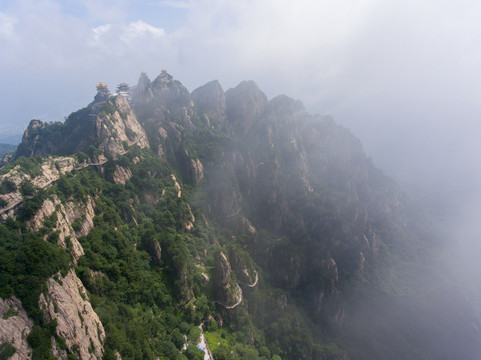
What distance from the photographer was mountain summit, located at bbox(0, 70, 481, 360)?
37.1 meters

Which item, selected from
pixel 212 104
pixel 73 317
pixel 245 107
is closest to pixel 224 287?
pixel 73 317

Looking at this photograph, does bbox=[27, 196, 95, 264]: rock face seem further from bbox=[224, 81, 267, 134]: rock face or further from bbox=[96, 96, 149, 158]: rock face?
bbox=[224, 81, 267, 134]: rock face

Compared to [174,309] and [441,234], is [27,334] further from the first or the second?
[441,234]

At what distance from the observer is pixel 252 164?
123 meters

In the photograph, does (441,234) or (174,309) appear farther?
(441,234)

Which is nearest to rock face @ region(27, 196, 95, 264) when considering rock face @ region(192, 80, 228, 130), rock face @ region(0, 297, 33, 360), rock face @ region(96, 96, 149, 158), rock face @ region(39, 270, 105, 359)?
rock face @ region(39, 270, 105, 359)

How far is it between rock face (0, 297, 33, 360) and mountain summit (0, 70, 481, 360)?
13cm

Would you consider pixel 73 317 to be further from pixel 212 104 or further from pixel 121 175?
pixel 212 104

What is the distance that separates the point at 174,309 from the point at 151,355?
51.2 feet

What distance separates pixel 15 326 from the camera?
26.6 m

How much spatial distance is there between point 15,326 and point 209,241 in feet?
187

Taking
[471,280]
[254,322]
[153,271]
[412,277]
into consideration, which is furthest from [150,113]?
[471,280]

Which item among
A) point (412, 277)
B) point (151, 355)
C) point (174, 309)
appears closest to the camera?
point (151, 355)

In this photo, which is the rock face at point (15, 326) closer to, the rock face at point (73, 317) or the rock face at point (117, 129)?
the rock face at point (73, 317)
